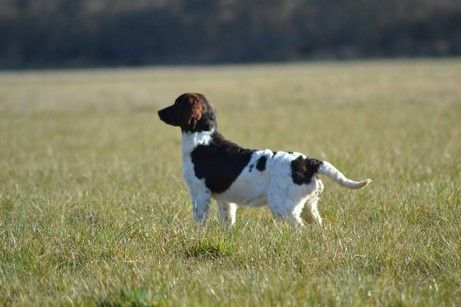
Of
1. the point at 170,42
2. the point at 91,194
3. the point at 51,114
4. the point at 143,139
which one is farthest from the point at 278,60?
the point at 91,194

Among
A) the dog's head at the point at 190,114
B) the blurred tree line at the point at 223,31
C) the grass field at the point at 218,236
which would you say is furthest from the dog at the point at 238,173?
the blurred tree line at the point at 223,31

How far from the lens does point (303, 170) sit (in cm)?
647

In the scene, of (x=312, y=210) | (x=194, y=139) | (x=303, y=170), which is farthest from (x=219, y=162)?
(x=312, y=210)

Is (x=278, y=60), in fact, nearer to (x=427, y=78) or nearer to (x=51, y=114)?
(x=427, y=78)

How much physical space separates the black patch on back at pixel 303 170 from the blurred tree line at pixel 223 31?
7141 cm

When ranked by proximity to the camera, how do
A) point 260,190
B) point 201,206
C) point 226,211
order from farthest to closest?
point 226,211, point 201,206, point 260,190

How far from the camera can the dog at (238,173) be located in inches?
254

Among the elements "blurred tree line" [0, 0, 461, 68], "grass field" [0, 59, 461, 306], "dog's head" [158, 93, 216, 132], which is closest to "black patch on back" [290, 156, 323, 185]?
"grass field" [0, 59, 461, 306]

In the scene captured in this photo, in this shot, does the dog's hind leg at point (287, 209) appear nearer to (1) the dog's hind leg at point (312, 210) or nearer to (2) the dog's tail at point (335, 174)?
(1) the dog's hind leg at point (312, 210)

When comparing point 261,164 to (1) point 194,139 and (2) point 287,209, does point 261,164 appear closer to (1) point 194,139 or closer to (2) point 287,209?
(2) point 287,209

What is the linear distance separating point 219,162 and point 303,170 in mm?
855

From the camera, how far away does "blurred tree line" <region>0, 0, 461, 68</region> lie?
8206 cm

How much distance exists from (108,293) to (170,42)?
8752 cm

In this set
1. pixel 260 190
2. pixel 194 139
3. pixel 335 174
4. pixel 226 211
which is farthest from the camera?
pixel 226 211
